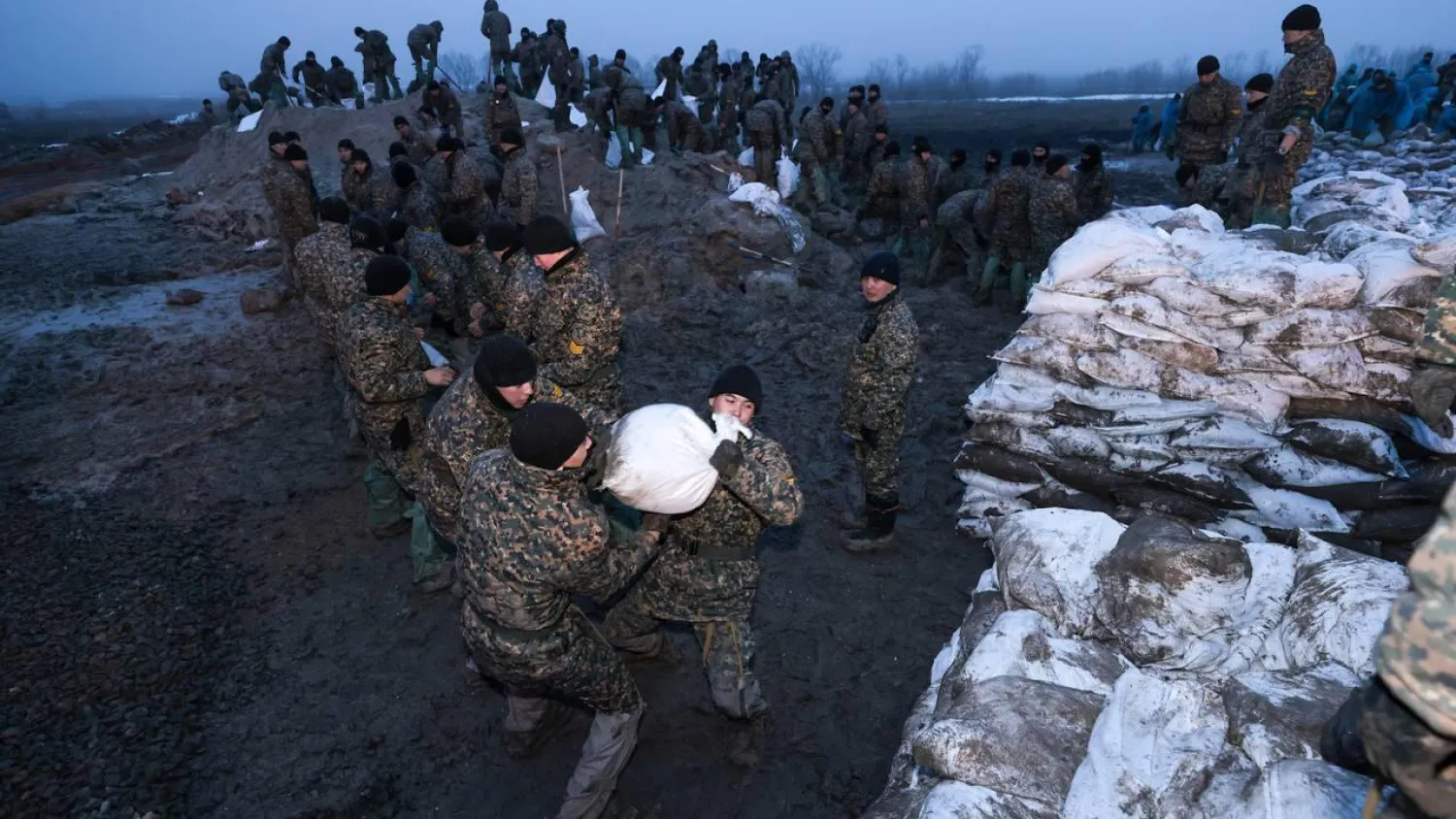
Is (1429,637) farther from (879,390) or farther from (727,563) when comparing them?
(879,390)

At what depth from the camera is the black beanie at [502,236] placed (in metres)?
5.33

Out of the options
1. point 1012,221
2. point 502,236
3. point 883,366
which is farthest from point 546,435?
point 1012,221

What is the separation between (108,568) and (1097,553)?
5.58 m

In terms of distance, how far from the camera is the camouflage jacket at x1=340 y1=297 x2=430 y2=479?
4.43 m

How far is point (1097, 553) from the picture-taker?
3041mm

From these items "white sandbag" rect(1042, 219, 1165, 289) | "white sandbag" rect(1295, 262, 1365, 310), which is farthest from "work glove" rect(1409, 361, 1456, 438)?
"white sandbag" rect(1042, 219, 1165, 289)

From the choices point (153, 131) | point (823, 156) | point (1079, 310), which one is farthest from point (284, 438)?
point (153, 131)

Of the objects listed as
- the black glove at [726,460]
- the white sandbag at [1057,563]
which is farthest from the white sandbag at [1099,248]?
the black glove at [726,460]

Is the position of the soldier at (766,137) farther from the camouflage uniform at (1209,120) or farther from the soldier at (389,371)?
the soldier at (389,371)

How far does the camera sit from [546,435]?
2.55 m

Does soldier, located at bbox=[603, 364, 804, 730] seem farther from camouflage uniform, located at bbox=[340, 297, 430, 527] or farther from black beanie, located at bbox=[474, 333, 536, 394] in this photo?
camouflage uniform, located at bbox=[340, 297, 430, 527]

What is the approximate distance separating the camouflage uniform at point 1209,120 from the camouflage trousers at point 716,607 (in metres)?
7.23

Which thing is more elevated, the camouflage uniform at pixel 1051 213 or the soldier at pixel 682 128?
the soldier at pixel 682 128

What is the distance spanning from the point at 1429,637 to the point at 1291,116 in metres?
5.91
